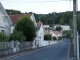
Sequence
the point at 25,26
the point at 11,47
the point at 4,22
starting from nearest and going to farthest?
the point at 11,47
the point at 4,22
the point at 25,26

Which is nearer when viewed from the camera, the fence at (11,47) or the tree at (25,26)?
the fence at (11,47)

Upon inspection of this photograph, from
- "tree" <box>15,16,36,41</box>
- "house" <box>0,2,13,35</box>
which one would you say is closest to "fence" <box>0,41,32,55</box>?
"tree" <box>15,16,36,41</box>

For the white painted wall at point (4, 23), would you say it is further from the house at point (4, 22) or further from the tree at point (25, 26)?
the tree at point (25, 26)

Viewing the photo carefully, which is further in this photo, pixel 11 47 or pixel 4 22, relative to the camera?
pixel 4 22

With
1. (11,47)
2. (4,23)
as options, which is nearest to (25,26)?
(4,23)

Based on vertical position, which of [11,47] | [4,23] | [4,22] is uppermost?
[4,22]

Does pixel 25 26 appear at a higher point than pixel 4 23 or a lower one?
lower

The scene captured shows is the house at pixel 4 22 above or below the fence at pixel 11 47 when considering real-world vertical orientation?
above

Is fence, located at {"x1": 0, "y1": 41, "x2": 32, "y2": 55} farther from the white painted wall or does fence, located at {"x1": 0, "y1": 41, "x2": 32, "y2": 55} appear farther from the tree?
the white painted wall

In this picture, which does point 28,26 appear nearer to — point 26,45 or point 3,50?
point 26,45

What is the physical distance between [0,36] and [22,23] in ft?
43.8

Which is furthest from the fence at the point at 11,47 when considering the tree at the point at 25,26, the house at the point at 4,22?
the house at the point at 4,22

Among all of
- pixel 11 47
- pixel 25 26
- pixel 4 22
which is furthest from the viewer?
pixel 25 26

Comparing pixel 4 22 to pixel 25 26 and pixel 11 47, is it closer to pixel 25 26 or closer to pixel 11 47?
pixel 25 26
